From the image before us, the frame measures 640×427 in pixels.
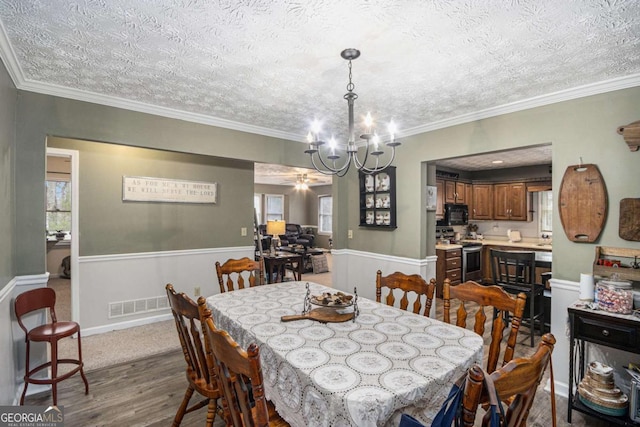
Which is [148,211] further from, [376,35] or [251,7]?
[376,35]

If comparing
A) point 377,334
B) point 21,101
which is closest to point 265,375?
point 377,334

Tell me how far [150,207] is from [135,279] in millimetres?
922

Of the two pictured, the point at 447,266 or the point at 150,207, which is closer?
the point at 150,207

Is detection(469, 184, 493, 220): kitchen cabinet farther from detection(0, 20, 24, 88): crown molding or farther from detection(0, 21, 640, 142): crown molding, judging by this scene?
detection(0, 20, 24, 88): crown molding

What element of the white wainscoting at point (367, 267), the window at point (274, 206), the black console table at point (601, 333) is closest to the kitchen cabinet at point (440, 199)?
the white wainscoting at point (367, 267)

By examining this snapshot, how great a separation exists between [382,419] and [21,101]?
330 cm

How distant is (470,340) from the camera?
1.64 metres

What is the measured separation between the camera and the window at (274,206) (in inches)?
437

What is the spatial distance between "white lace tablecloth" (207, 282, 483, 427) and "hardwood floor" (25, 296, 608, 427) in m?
0.89

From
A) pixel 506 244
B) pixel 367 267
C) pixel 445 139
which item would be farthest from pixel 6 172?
pixel 506 244

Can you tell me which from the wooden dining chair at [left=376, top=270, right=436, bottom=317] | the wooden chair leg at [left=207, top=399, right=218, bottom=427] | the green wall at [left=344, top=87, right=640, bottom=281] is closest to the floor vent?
the wooden chair leg at [left=207, top=399, right=218, bottom=427]

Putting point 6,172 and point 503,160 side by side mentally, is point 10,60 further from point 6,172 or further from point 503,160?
point 503,160

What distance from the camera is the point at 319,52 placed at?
1.96 m

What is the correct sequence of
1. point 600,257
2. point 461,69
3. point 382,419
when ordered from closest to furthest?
point 382,419
point 461,69
point 600,257
